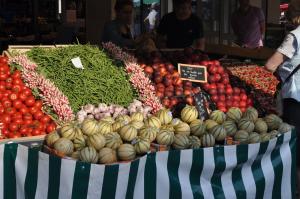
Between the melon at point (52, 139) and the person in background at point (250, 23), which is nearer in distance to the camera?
the melon at point (52, 139)

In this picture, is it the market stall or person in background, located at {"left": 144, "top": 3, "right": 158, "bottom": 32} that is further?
person in background, located at {"left": 144, "top": 3, "right": 158, "bottom": 32}

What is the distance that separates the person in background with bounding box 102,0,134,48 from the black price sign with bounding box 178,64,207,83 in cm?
142

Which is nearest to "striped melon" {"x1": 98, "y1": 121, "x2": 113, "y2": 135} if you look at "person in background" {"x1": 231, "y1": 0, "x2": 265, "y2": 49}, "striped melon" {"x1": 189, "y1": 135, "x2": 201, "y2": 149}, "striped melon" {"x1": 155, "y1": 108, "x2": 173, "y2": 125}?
"striped melon" {"x1": 155, "y1": 108, "x2": 173, "y2": 125}

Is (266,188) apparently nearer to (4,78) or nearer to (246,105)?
(246,105)

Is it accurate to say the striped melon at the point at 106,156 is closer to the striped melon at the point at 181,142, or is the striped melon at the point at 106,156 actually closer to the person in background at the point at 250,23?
the striped melon at the point at 181,142

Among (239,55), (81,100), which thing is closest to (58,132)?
(81,100)

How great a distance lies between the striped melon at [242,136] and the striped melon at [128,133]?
2.58 feet

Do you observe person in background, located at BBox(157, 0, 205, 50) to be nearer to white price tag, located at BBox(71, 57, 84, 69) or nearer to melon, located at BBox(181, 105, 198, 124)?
white price tag, located at BBox(71, 57, 84, 69)

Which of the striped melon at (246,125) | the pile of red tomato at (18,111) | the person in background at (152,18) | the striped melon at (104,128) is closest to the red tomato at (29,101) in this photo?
the pile of red tomato at (18,111)

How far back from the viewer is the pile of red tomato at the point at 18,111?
4344mm

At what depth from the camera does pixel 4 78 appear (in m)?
4.77

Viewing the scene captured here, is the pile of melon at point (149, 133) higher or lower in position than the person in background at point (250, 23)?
lower

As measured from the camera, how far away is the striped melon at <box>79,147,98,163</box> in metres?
3.16

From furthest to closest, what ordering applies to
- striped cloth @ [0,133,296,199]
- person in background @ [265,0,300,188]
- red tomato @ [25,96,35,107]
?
1. red tomato @ [25,96,35,107]
2. person in background @ [265,0,300,188]
3. striped cloth @ [0,133,296,199]
